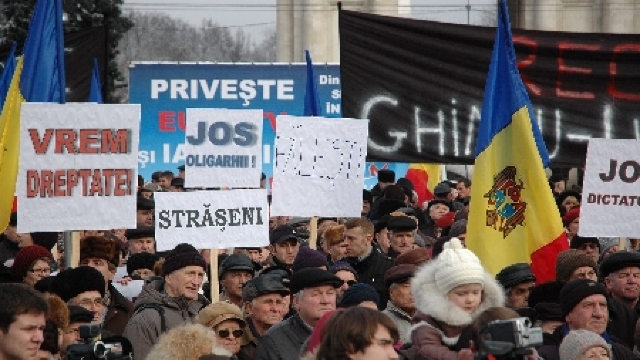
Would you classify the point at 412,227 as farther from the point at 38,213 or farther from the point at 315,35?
the point at 315,35

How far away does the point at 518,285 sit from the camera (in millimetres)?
12430

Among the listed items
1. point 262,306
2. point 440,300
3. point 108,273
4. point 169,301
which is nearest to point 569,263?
point 262,306

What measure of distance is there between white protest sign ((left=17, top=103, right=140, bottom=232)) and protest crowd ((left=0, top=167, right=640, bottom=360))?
0.42 m

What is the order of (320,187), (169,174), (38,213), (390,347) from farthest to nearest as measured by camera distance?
(169,174) → (320,187) → (38,213) → (390,347)

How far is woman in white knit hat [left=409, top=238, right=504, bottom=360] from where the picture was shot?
945 centimetres

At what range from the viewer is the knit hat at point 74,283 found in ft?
38.5

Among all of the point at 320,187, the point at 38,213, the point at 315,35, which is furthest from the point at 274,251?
the point at 315,35

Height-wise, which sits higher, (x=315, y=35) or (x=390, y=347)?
(x=315, y=35)

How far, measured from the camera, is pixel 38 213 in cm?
1294

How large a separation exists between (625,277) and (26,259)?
424cm

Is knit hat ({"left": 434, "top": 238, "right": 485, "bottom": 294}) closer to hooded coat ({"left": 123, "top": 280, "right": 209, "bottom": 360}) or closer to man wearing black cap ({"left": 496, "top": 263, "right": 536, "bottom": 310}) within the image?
hooded coat ({"left": 123, "top": 280, "right": 209, "bottom": 360})

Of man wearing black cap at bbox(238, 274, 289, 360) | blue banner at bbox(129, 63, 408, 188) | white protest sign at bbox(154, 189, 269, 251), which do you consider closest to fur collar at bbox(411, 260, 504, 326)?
man wearing black cap at bbox(238, 274, 289, 360)

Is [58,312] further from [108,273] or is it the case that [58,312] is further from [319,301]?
[108,273]

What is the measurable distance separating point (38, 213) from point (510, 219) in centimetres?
333
